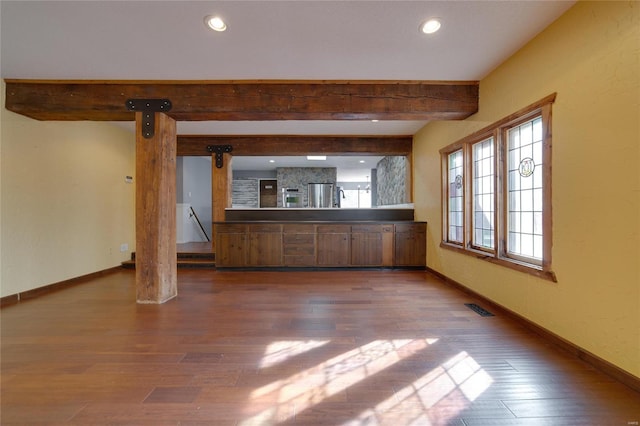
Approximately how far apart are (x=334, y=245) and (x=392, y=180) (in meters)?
3.17

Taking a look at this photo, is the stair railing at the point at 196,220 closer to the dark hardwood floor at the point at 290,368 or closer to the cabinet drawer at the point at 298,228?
the cabinet drawer at the point at 298,228

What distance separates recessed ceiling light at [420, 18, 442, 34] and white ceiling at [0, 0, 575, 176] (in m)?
0.06

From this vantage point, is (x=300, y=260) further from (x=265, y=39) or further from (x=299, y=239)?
(x=265, y=39)

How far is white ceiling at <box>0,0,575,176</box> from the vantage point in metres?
2.09

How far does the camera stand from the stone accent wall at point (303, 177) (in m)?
9.66

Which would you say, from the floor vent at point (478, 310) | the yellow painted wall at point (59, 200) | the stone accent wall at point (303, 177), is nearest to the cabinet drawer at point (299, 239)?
the floor vent at point (478, 310)

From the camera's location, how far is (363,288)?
12.9ft

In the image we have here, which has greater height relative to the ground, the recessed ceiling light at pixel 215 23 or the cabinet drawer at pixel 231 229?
the recessed ceiling light at pixel 215 23

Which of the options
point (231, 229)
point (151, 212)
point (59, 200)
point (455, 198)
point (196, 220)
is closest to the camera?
point (151, 212)

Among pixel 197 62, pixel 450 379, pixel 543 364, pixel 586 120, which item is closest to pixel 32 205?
pixel 197 62

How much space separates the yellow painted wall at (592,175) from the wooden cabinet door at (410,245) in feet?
8.14

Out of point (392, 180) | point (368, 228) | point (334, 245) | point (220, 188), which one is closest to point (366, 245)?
point (368, 228)

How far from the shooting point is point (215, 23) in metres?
2.26

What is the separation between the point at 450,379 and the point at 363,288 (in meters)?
2.16
